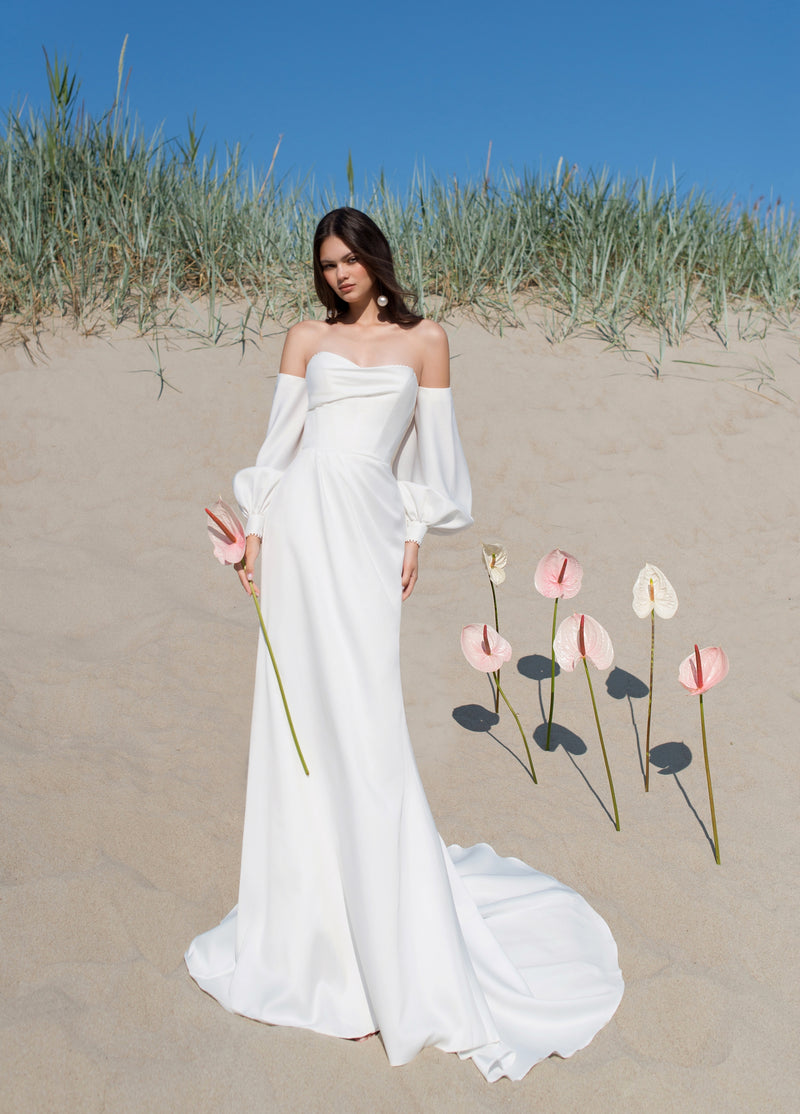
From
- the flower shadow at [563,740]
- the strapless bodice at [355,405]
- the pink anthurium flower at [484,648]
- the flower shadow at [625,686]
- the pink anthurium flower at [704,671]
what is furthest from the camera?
the flower shadow at [625,686]

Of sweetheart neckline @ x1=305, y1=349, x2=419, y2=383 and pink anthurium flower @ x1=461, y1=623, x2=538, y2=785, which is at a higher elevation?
sweetheart neckline @ x1=305, y1=349, x2=419, y2=383

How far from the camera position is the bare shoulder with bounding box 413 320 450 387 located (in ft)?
7.75

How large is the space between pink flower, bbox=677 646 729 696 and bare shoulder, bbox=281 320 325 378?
1501 millimetres

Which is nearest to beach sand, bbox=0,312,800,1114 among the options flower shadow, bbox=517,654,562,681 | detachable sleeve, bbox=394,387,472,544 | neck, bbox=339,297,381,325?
flower shadow, bbox=517,654,562,681

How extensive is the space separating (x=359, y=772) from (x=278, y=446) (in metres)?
0.92

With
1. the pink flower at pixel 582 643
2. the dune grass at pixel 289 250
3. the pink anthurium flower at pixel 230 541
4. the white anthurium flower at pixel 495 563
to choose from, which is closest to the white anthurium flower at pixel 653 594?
the pink flower at pixel 582 643

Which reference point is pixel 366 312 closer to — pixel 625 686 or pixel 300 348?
pixel 300 348

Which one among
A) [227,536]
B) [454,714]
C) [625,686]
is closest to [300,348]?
[227,536]

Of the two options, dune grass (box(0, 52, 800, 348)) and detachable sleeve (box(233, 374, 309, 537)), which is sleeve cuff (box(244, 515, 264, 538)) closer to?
detachable sleeve (box(233, 374, 309, 537))

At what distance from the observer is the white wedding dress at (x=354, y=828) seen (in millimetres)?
2000

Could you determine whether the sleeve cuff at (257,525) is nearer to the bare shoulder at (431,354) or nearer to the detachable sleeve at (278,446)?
the detachable sleeve at (278,446)

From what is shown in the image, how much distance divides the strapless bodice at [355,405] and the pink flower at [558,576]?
97cm

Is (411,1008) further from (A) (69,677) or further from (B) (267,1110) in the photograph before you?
(A) (69,677)

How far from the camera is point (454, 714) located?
3930mm
